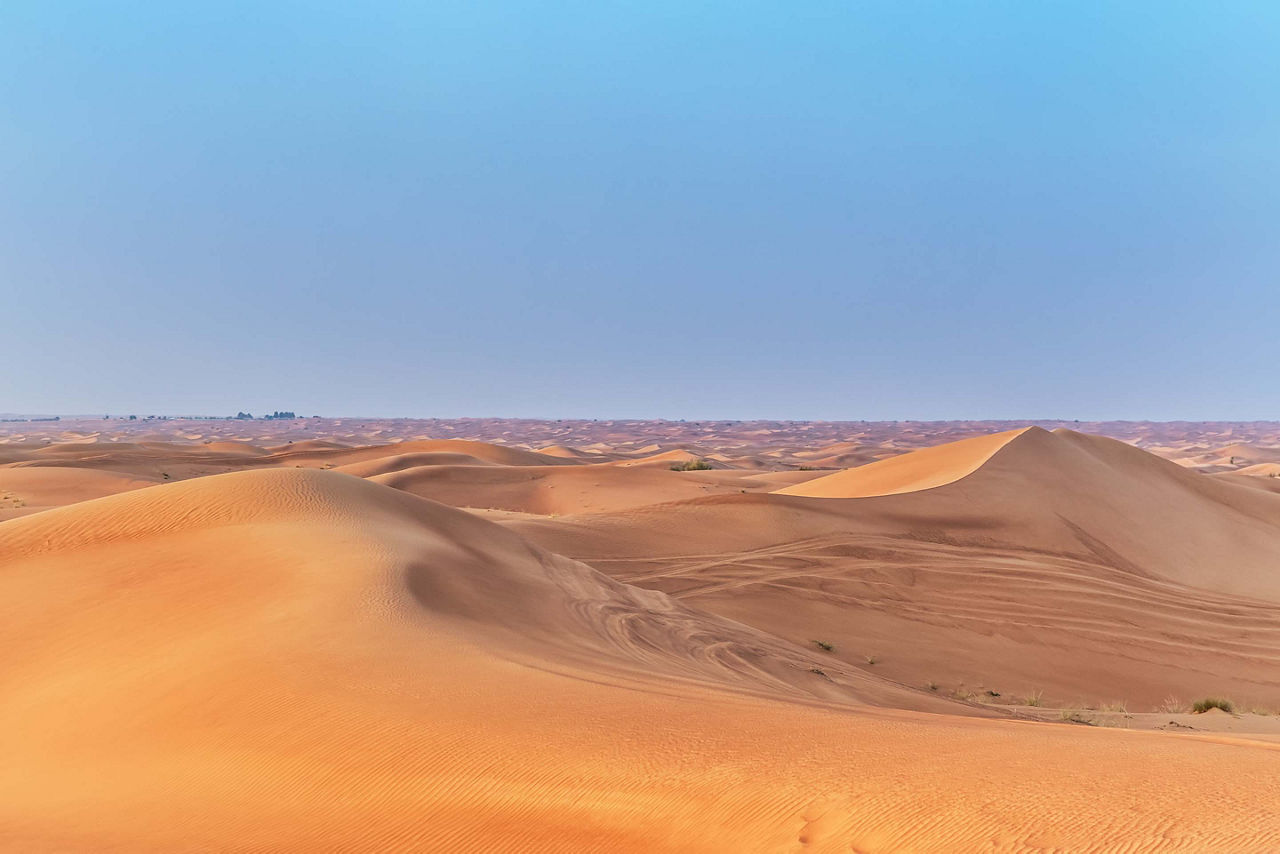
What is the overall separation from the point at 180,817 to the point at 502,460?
4374 cm

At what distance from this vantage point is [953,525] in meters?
20.2

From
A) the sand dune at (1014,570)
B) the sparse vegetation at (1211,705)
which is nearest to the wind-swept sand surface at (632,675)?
the sand dune at (1014,570)

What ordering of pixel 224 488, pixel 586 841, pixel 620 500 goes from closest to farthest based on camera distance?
pixel 586 841, pixel 224 488, pixel 620 500

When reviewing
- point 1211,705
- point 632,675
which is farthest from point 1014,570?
point 632,675

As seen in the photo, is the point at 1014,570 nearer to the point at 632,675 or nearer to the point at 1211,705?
the point at 1211,705

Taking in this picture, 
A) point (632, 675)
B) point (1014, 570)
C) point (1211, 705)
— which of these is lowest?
point (1211, 705)

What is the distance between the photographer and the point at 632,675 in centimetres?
708

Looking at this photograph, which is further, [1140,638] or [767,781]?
[1140,638]

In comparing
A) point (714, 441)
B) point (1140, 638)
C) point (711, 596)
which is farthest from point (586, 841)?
point (714, 441)

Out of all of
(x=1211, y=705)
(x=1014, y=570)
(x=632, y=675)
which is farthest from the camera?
(x=1014, y=570)

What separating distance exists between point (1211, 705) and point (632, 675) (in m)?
8.28

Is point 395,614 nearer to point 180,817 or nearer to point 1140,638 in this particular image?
point 180,817

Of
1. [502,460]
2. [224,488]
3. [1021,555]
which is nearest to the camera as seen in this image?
[224,488]

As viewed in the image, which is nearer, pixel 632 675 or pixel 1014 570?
pixel 632 675
